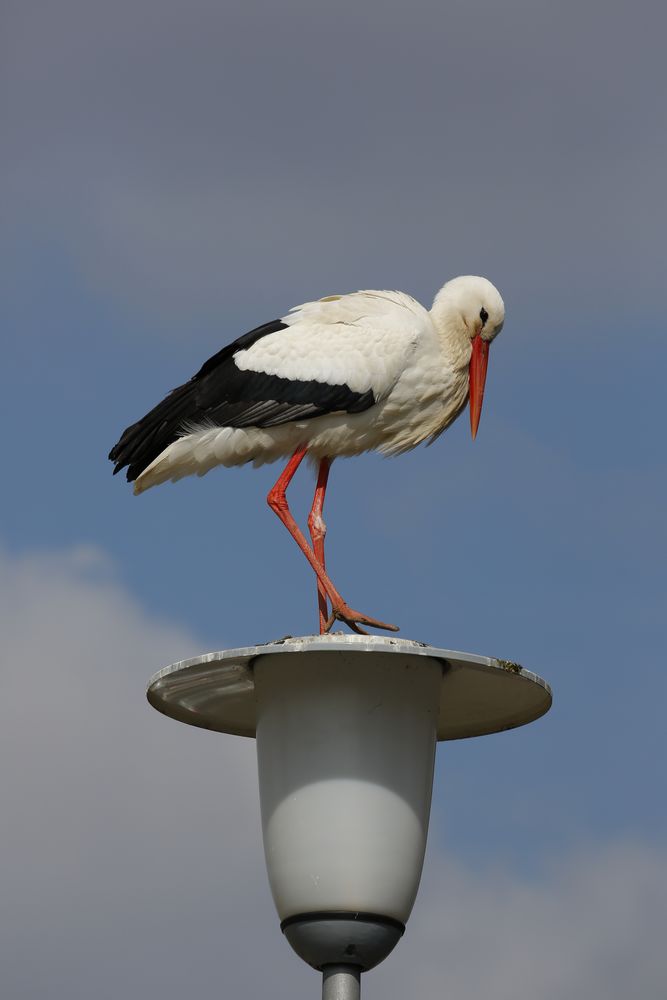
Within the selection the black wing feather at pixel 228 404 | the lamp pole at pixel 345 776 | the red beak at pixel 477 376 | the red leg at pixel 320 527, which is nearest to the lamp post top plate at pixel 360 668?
the lamp pole at pixel 345 776

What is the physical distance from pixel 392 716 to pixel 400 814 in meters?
0.44

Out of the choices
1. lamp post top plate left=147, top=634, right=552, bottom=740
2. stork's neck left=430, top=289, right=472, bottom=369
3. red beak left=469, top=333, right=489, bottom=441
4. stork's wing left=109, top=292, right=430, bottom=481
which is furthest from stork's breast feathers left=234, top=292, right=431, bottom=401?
lamp post top plate left=147, top=634, right=552, bottom=740

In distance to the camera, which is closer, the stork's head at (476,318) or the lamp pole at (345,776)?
the lamp pole at (345,776)

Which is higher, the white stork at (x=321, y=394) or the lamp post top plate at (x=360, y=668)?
the white stork at (x=321, y=394)

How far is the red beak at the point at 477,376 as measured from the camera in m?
10.1

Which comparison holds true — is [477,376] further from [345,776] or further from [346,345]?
[345,776]

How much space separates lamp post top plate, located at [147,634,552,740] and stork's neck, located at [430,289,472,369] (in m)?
2.84

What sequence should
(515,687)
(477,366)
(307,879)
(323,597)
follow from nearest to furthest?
(307,879) → (515,687) → (323,597) → (477,366)

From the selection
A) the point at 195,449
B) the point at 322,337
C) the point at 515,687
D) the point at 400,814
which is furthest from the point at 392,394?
the point at 400,814

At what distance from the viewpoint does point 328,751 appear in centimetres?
688

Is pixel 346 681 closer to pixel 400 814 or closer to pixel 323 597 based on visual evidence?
pixel 400 814

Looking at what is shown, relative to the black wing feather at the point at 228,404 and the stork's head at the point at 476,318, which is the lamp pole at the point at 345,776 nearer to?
the black wing feather at the point at 228,404

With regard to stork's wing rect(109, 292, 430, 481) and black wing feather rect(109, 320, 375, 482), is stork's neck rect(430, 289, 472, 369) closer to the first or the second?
stork's wing rect(109, 292, 430, 481)

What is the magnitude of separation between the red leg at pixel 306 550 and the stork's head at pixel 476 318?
122 cm
